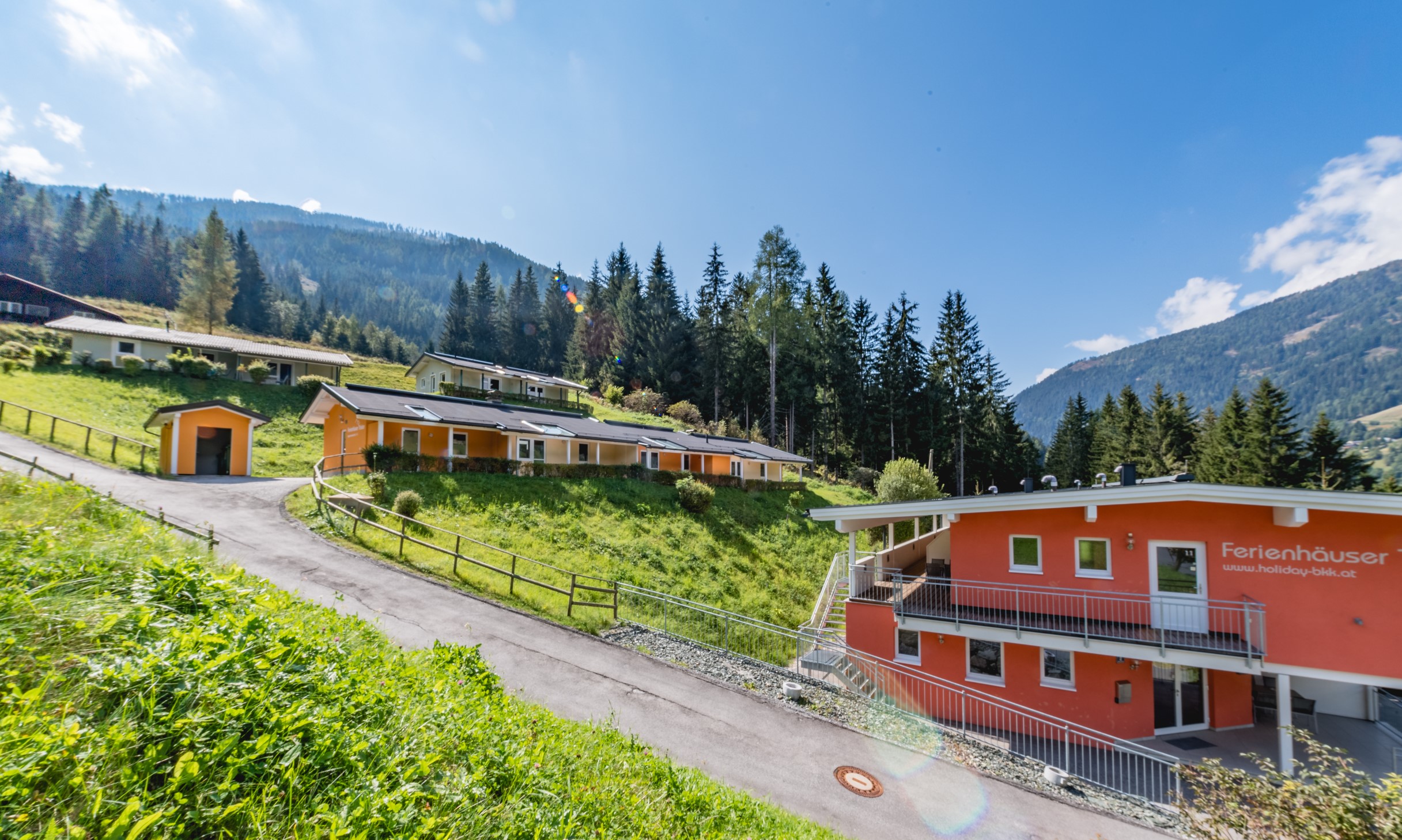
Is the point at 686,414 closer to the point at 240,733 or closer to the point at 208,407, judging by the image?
the point at 208,407

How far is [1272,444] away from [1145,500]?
37.4 metres

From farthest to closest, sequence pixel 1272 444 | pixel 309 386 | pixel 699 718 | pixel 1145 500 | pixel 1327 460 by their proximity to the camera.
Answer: pixel 309 386
pixel 1272 444
pixel 1327 460
pixel 1145 500
pixel 699 718

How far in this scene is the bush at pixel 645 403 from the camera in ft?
188

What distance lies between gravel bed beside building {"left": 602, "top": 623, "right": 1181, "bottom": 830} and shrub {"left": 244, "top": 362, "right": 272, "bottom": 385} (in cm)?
4296

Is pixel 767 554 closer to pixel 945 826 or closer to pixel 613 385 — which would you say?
pixel 945 826

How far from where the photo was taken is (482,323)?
3095 inches

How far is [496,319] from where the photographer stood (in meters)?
80.4

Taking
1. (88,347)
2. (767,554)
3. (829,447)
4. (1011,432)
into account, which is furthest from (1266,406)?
(88,347)

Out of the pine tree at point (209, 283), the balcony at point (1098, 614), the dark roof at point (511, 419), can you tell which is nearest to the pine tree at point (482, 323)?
the pine tree at point (209, 283)

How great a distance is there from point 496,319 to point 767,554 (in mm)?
68173

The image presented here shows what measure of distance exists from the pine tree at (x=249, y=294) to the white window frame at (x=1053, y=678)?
103m

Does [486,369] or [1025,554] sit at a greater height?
[486,369]

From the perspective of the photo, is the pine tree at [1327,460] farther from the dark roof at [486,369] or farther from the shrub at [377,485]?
the dark roof at [486,369]

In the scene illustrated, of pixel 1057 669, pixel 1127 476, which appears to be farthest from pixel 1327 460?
pixel 1057 669
